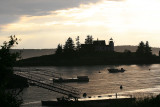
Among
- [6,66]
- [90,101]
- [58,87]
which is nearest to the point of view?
[6,66]

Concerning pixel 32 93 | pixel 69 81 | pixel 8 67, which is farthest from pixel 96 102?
pixel 69 81

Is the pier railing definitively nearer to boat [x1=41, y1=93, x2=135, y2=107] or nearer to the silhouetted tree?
boat [x1=41, y1=93, x2=135, y2=107]

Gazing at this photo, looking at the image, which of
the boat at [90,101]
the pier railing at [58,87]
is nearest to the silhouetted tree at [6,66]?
the boat at [90,101]

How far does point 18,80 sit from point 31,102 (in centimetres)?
2950

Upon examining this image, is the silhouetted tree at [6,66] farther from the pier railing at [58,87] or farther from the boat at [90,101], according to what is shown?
the pier railing at [58,87]

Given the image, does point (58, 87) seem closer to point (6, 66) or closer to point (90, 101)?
point (90, 101)

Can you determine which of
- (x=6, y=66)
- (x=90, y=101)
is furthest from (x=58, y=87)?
(x=6, y=66)

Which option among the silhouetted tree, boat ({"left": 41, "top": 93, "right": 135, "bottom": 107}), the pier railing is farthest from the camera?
the pier railing

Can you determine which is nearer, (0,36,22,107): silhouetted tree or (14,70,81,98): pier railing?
Result: (0,36,22,107): silhouetted tree

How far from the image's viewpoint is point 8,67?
29.0 meters

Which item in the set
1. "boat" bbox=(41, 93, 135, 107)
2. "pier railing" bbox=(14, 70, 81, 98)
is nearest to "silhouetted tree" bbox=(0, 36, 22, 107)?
"boat" bbox=(41, 93, 135, 107)

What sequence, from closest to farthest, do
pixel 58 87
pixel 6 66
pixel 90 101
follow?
pixel 6 66 < pixel 90 101 < pixel 58 87

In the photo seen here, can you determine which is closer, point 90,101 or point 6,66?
point 6,66

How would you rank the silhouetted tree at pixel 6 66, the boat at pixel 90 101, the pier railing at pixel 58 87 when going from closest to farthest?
the silhouetted tree at pixel 6 66 < the boat at pixel 90 101 < the pier railing at pixel 58 87
